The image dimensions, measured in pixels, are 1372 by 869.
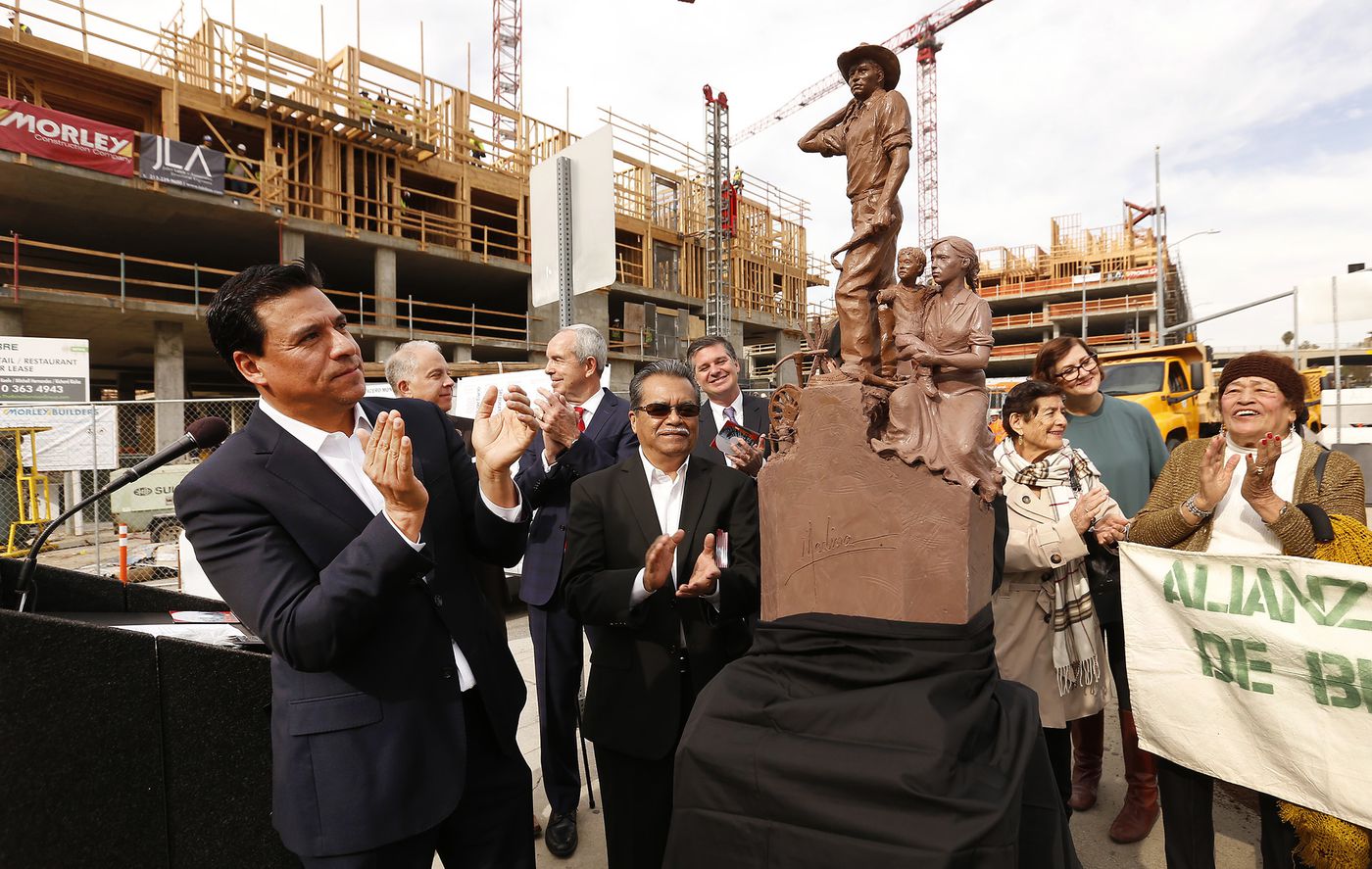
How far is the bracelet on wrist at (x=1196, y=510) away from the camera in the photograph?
7.31 feet

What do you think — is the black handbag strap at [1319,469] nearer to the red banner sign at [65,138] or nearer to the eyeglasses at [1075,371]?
the eyeglasses at [1075,371]

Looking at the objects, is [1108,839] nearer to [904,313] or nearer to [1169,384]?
[904,313]

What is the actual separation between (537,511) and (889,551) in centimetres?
189

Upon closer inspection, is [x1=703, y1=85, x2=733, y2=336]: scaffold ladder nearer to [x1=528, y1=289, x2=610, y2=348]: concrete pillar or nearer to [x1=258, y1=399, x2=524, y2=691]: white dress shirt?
[x1=528, y1=289, x2=610, y2=348]: concrete pillar

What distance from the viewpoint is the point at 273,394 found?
61.4 inches

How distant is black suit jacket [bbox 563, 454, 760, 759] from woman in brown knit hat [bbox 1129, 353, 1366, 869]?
4.73 ft

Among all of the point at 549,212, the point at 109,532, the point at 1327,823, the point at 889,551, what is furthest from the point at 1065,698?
the point at 109,532

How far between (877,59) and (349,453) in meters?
1.63

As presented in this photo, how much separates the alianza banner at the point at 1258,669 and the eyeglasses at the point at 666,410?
1.58 meters

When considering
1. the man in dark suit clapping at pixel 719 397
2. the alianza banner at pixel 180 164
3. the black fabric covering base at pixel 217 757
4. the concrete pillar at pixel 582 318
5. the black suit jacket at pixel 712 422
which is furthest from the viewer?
the concrete pillar at pixel 582 318

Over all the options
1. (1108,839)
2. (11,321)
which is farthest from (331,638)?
(11,321)

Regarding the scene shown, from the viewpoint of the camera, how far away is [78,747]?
5.09 ft

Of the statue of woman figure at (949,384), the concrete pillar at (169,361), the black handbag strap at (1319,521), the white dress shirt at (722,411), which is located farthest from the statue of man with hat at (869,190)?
the concrete pillar at (169,361)

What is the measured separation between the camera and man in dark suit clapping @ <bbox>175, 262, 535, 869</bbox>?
1.41 m
